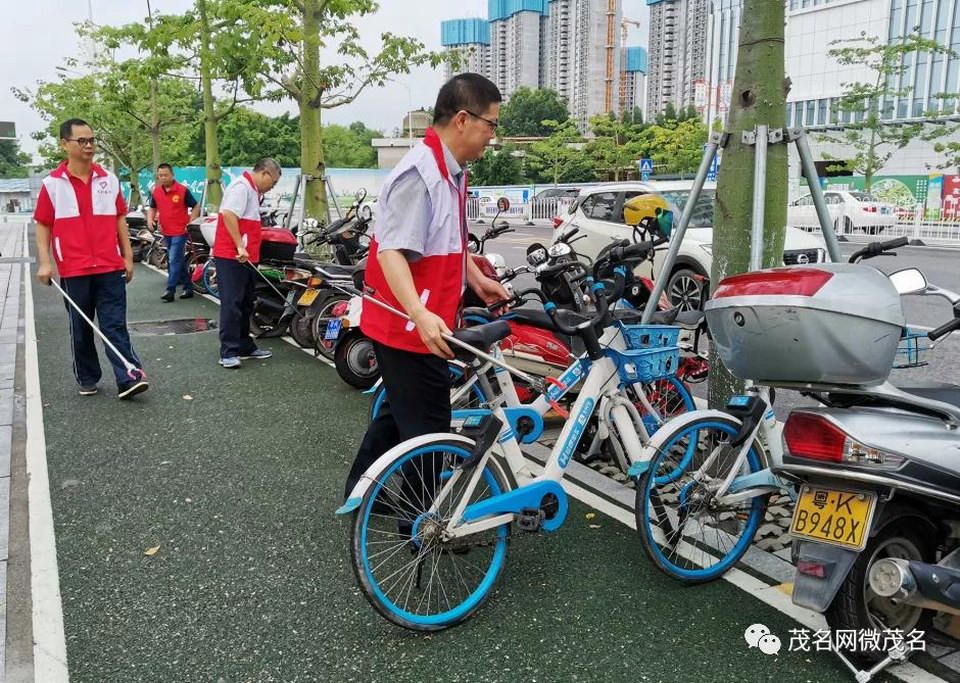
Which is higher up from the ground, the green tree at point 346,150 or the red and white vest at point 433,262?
the green tree at point 346,150

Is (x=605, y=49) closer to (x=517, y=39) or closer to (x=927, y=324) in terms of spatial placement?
(x=517, y=39)

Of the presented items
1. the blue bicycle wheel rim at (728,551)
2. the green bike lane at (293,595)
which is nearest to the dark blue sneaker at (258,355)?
the green bike lane at (293,595)

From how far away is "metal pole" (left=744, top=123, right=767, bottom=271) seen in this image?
3.87 meters

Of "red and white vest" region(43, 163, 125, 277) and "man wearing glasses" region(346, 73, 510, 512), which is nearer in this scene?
"man wearing glasses" region(346, 73, 510, 512)

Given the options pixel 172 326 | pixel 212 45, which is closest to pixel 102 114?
pixel 212 45

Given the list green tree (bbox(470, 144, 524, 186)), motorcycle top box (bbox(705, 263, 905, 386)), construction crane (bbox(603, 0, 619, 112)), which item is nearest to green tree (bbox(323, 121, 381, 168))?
green tree (bbox(470, 144, 524, 186))

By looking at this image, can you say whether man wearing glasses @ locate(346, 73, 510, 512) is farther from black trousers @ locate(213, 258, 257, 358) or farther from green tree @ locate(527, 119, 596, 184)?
green tree @ locate(527, 119, 596, 184)

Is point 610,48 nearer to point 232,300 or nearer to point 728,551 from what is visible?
point 232,300

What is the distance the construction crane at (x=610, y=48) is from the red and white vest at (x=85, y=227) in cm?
9172

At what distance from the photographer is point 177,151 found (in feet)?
143

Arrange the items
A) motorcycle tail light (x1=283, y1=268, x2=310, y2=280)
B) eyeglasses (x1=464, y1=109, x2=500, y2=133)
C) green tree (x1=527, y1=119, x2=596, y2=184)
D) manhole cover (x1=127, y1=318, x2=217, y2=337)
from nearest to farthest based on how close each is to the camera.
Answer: eyeglasses (x1=464, y1=109, x2=500, y2=133)
motorcycle tail light (x1=283, y1=268, x2=310, y2=280)
manhole cover (x1=127, y1=318, x2=217, y2=337)
green tree (x1=527, y1=119, x2=596, y2=184)

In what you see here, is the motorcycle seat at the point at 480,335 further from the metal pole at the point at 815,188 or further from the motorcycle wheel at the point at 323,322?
the motorcycle wheel at the point at 323,322

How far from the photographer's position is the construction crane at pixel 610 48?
92875 mm

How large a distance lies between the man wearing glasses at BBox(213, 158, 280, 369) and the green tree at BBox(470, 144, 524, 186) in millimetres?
46028
